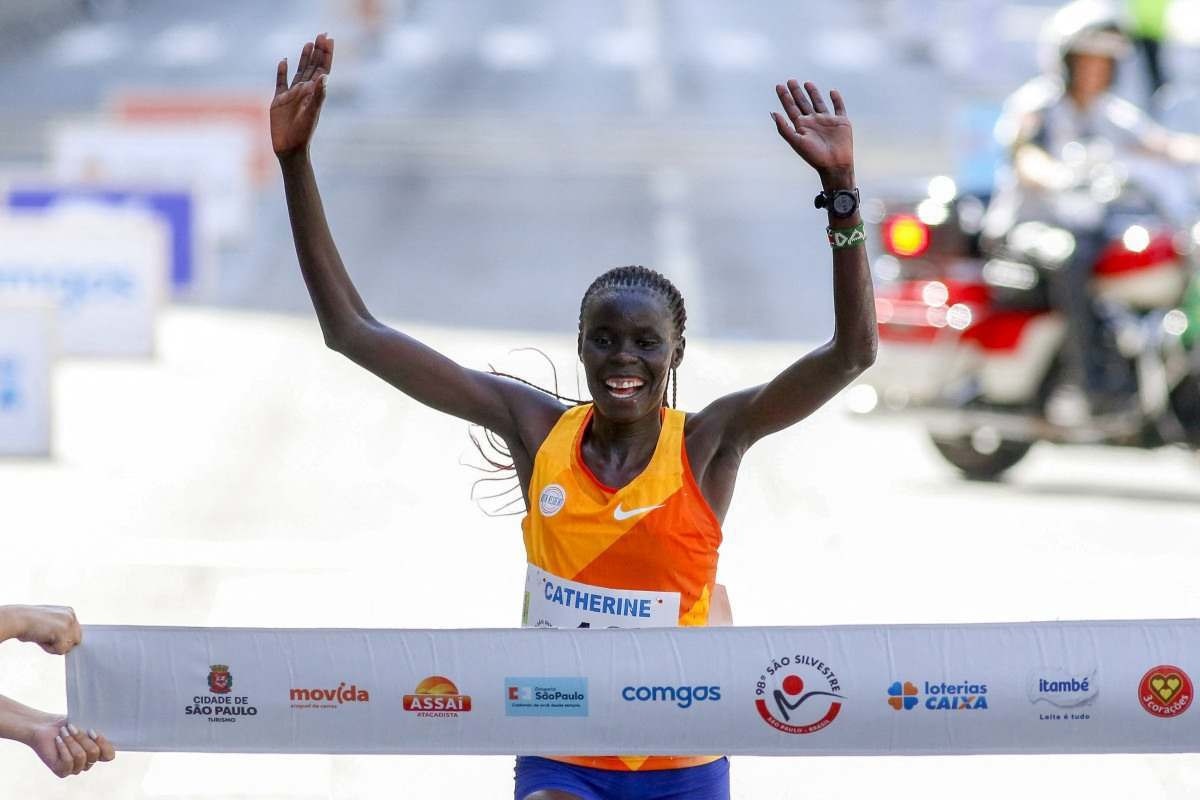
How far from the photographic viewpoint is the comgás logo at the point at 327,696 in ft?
15.9

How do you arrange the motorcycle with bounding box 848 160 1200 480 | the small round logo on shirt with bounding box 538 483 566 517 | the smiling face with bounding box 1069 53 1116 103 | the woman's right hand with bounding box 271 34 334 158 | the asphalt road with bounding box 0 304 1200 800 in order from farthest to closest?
the smiling face with bounding box 1069 53 1116 103 < the motorcycle with bounding box 848 160 1200 480 < the asphalt road with bounding box 0 304 1200 800 < the woman's right hand with bounding box 271 34 334 158 < the small round logo on shirt with bounding box 538 483 566 517

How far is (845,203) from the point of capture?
4727mm

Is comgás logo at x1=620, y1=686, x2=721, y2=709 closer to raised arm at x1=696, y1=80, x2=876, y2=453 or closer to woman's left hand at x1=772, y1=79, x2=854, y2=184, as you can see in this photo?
raised arm at x1=696, y1=80, x2=876, y2=453

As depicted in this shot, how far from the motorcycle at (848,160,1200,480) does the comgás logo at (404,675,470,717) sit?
322 inches

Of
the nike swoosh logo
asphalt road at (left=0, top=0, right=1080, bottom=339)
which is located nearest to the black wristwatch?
the nike swoosh logo

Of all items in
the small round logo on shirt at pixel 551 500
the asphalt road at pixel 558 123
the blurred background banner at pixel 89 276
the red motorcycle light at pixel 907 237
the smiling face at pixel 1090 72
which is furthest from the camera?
the asphalt road at pixel 558 123

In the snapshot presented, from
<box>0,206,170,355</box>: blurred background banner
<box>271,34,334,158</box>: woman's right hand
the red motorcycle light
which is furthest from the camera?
<box>0,206,170,355</box>: blurred background banner

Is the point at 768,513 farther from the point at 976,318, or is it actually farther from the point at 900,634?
the point at 900,634

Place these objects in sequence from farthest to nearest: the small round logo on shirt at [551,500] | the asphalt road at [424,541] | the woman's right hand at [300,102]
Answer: the asphalt road at [424,541] → the woman's right hand at [300,102] → the small round logo on shirt at [551,500]

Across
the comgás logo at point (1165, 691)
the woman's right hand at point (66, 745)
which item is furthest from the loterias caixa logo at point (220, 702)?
the comgás logo at point (1165, 691)

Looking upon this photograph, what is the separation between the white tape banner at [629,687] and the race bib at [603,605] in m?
0.06

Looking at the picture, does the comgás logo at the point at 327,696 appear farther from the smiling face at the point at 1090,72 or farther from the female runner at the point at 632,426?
the smiling face at the point at 1090,72

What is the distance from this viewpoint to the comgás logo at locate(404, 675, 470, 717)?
485 cm

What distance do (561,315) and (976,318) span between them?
713 cm
